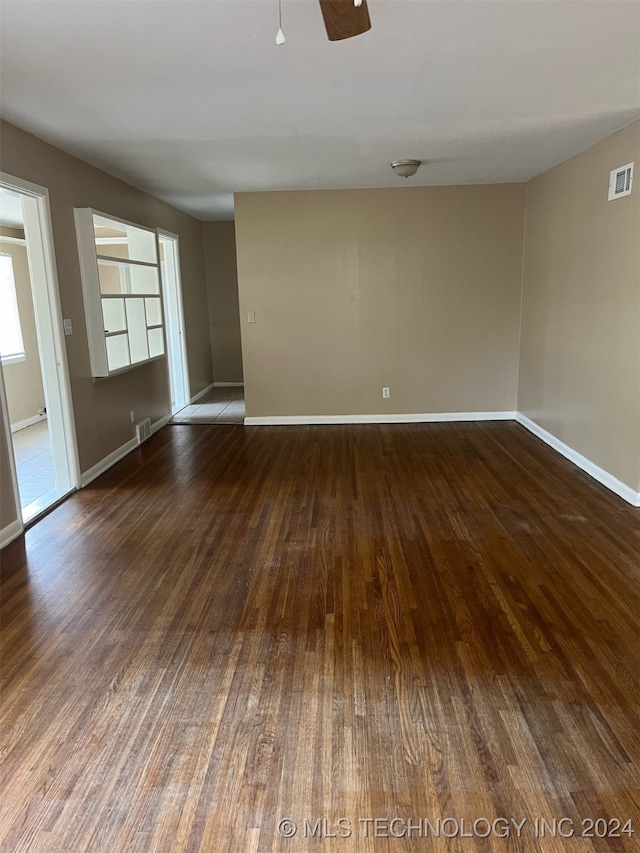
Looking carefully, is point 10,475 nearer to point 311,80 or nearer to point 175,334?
point 311,80

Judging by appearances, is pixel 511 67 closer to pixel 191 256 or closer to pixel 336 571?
pixel 336 571

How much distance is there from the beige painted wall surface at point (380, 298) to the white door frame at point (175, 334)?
4.53ft

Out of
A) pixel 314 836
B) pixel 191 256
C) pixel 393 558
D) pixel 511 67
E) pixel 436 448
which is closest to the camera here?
pixel 314 836

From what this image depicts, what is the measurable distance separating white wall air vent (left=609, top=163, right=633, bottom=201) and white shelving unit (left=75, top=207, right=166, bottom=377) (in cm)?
379

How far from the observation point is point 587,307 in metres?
4.26

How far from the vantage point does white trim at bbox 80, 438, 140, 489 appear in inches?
172

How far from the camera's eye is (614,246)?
3828 mm

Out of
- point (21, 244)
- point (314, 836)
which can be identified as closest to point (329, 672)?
point (314, 836)

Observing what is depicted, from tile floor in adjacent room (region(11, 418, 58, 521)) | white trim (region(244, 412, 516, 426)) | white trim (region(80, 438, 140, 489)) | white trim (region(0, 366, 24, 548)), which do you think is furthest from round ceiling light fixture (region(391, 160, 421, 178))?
tile floor in adjacent room (region(11, 418, 58, 521))

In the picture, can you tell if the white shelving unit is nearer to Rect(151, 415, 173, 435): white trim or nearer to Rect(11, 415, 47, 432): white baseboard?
Rect(151, 415, 173, 435): white trim

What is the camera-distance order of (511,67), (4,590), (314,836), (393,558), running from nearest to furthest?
1. (314,836)
2. (511,67)
3. (4,590)
4. (393,558)

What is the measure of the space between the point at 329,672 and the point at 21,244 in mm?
6261

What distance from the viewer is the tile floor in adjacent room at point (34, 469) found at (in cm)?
395

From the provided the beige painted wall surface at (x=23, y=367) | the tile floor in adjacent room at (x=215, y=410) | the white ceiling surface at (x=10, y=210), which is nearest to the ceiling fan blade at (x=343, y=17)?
the white ceiling surface at (x=10, y=210)
